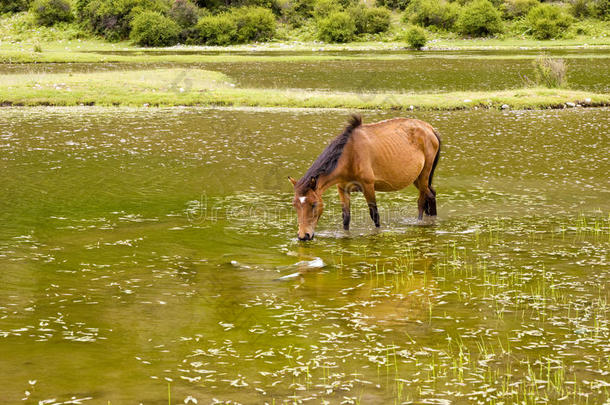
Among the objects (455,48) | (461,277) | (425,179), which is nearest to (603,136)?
(425,179)

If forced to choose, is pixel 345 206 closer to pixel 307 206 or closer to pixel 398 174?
pixel 398 174

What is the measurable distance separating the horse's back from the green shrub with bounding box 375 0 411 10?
8344 cm

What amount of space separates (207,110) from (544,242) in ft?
77.3

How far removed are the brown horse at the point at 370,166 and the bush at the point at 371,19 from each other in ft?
244

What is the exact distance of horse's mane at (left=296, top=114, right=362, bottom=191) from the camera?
43.9 feet

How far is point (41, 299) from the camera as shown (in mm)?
10453

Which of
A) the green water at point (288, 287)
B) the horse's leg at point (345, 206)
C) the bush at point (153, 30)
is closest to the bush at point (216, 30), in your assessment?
the bush at point (153, 30)

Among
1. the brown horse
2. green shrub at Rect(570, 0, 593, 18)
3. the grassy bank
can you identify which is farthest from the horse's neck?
green shrub at Rect(570, 0, 593, 18)

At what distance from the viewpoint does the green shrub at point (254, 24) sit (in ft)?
284

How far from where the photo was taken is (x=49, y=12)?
90.9m

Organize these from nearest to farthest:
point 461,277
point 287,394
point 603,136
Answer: point 287,394
point 461,277
point 603,136

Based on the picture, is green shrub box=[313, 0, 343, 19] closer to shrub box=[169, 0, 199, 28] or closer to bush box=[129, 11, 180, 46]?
shrub box=[169, 0, 199, 28]

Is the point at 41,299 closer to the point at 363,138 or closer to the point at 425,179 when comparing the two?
the point at 363,138

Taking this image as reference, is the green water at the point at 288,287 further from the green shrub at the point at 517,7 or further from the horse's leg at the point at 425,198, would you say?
the green shrub at the point at 517,7
